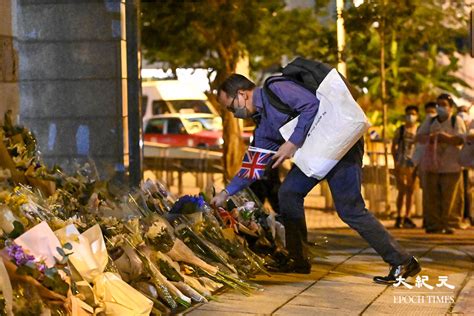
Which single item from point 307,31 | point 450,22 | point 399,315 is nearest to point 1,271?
point 399,315

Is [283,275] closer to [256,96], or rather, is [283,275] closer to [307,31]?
[256,96]

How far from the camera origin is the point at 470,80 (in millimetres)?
40844

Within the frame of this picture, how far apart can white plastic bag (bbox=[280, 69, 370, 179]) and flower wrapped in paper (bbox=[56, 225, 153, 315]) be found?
1.84 m

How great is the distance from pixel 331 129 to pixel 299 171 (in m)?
0.56

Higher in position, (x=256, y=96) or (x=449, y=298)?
(x=256, y=96)

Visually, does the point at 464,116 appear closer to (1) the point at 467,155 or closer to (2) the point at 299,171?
(1) the point at 467,155

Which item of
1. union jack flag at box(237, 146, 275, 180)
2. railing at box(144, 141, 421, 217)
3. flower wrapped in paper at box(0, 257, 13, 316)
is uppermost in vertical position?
union jack flag at box(237, 146, 275, 180)

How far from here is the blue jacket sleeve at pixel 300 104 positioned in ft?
27.7

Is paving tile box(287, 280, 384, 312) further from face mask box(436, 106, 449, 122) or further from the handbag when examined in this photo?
face mask box(436, 106, 449, 122)

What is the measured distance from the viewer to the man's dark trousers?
8641mm

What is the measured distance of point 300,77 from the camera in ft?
28.6

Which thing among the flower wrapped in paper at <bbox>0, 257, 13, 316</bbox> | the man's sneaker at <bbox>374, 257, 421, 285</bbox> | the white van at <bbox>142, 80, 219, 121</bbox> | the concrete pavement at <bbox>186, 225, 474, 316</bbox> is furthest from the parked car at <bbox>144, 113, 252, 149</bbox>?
the flower wrapped in paper at <bbox>0, 257, 13, 316</bbox>

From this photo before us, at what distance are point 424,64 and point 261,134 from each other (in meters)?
24.3

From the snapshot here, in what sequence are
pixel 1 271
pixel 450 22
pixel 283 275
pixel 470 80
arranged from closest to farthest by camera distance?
pixel 1 271, pixel 283 275, pixel 450 22, pixel 470 80
